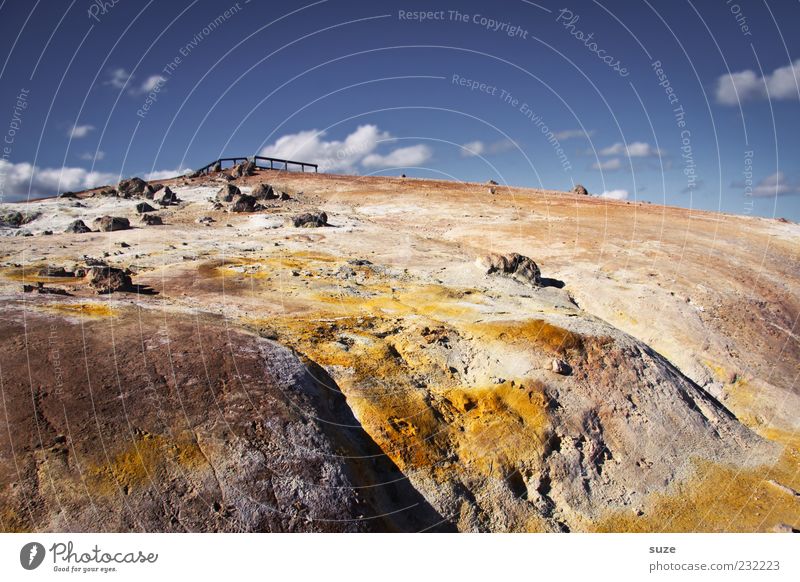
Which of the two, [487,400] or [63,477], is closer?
[63,477]

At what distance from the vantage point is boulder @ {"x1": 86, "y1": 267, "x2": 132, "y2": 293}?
1731 centimetres

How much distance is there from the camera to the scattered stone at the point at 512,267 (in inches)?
944

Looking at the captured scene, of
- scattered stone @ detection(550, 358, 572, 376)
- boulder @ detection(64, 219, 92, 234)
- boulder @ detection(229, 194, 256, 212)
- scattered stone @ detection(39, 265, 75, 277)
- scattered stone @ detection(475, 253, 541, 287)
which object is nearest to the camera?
scattered stone @ detection(550, 358, 572, 376)

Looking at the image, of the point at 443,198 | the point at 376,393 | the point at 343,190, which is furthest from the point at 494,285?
the point at 343,190

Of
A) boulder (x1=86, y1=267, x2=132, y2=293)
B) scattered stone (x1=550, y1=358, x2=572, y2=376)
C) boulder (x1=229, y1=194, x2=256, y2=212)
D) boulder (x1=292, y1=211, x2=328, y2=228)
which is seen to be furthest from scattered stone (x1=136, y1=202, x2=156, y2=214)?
scattered stone (x1=550, y1=358, x2=572, y2=376)

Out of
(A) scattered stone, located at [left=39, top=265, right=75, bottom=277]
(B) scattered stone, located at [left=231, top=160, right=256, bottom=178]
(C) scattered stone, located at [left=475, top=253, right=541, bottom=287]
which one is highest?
(B) scattered stone, located at [left=231, top=160, right=256, bottom=178]

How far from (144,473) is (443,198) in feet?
131

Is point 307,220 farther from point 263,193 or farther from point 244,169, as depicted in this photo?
point 244,169

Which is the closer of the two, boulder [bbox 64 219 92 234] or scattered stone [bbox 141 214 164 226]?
boulder [bbox 64 219 92 234]

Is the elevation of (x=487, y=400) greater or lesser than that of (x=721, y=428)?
greater

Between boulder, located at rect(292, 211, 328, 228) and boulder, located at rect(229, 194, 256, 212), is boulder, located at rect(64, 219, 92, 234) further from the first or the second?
boulder, located at rect(292, 211, 328, 228)

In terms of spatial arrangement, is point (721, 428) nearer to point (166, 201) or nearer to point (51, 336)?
point (51, 336)

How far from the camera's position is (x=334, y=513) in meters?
9.58

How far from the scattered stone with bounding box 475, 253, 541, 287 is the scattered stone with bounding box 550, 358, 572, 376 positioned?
927 cm
